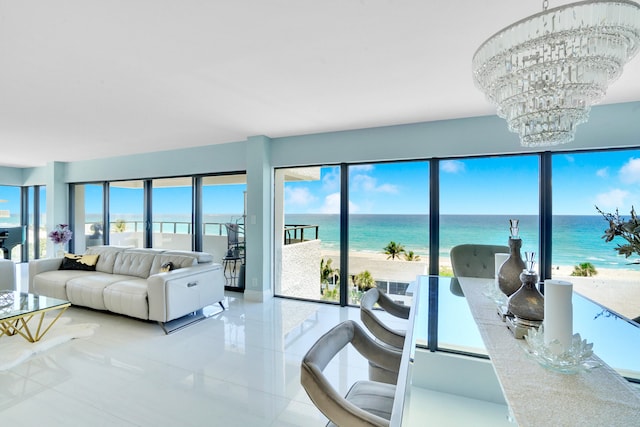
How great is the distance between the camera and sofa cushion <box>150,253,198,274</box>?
12.9 ft

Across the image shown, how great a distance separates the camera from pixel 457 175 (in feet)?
12.7

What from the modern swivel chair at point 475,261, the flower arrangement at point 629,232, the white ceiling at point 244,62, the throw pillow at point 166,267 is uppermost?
the white ceiling at point 244,62

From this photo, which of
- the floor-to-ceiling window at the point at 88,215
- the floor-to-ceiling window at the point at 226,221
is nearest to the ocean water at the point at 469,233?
the floor-to-ceiling window at the point at 226,221

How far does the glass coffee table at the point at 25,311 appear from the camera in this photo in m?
2.77

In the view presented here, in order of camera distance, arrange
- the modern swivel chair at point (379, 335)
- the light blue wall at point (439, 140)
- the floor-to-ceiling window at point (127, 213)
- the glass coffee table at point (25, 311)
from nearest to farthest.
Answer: the modern swivel chair at point (379, 335) < the glass coffee table at point (25, 311) < the light blue wall at point (439, 140) < the floor-to-ceiling window at point (127, 213)

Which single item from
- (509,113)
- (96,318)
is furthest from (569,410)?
(96,318)

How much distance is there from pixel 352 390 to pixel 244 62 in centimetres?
236

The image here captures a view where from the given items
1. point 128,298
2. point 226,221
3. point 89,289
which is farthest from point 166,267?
point 226,221

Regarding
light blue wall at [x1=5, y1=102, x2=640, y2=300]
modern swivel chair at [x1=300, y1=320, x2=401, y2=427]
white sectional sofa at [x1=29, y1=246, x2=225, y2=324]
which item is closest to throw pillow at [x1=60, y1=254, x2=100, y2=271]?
white sectional sofa at [x1=29, y1=246, x2=225, y2=324]

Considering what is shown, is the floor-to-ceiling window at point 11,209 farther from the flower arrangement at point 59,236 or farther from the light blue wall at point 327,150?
the flower arrangement at point 59,236

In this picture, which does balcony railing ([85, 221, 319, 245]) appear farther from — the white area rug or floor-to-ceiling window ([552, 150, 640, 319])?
floor-to-ceiling window ([552, 150, 640, 319])

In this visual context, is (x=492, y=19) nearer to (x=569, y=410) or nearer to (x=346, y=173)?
(x=569, y=410)

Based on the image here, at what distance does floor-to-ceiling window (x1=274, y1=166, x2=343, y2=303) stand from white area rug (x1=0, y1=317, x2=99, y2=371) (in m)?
2.47

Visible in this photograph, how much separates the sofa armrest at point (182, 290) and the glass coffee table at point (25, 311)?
850 mm
